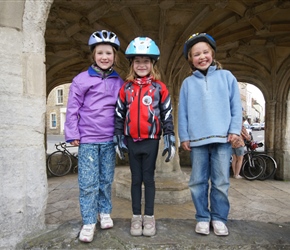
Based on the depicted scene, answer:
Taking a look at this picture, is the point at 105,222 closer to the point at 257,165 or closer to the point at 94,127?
the point at 94,127

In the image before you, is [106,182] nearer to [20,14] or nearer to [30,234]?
[30,234]

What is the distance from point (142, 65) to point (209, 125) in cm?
71

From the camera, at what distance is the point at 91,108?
6.65ft

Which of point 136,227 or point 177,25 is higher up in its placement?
point 177,25

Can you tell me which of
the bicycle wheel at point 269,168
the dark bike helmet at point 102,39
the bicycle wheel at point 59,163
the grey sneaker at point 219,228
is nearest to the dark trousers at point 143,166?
the grey sneaker at point 219,228

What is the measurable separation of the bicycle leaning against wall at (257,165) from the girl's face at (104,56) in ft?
21.5

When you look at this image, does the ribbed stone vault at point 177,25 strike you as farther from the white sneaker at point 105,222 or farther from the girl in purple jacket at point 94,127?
the white sneaker at point 105,222

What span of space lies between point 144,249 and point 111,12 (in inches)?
171

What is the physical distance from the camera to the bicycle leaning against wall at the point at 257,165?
7.59 meters

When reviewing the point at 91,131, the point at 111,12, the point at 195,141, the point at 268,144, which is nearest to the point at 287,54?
the point at 268,144

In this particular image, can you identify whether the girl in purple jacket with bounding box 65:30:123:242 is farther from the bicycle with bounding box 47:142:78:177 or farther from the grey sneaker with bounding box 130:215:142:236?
the bicycle with bounding box 47:142:78:177

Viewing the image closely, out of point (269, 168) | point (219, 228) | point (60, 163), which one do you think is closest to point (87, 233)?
point (219, 228)

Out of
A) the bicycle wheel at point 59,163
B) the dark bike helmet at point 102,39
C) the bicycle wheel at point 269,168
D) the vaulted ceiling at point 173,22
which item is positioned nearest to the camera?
the dark bike helmet at point 102,39

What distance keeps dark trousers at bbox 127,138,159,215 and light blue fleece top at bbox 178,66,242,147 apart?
0.29m
